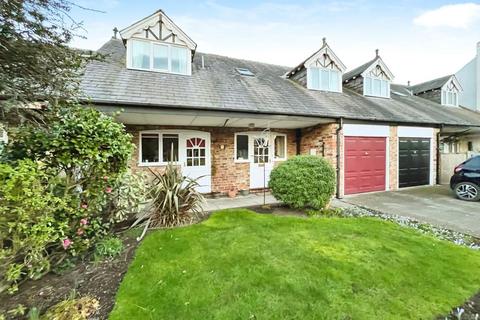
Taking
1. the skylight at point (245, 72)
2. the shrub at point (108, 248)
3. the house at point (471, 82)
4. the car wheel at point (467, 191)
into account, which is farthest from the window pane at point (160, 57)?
the house at point (471, 82)

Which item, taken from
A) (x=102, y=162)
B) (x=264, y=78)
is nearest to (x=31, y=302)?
(x=102, y=162)

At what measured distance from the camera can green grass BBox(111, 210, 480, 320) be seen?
2.52 meters

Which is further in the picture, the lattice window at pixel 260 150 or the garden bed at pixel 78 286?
the lattice window at pixel 260 150

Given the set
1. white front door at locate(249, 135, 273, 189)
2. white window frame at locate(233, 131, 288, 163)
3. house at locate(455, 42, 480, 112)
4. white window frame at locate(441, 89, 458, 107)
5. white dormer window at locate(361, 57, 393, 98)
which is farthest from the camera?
house at locate(455, 42, 480, 112)

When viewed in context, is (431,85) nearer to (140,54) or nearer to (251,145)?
(251,145)

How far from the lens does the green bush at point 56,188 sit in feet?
8.25

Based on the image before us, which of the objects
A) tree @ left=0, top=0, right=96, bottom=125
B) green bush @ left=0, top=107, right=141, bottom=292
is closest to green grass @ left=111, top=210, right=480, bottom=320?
green bush @ left=0, top=107, right=141, bottom=292

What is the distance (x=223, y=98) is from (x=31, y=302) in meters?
6.58

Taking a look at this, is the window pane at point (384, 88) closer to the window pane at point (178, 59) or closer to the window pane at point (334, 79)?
the window pane at point (334, 79)

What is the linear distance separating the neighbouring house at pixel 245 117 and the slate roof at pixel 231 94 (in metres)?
0.04

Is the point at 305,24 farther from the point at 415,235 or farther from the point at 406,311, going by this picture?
the point at 406,311

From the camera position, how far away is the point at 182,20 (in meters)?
9.12

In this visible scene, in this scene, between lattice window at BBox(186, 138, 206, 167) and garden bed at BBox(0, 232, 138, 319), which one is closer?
garden bed at BBox(0, 232, 138, 319)

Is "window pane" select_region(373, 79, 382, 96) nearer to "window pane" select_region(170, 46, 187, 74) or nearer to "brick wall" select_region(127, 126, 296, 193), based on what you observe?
"brick wall" select_region(127, 126, 296, 193)
